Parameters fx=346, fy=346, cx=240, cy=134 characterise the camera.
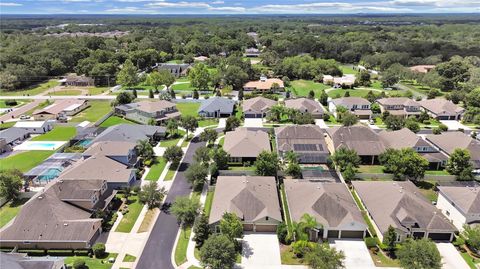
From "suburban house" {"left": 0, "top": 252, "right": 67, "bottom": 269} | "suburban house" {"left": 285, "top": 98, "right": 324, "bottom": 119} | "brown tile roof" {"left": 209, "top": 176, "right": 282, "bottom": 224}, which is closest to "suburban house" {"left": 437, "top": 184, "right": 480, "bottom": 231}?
"brown tile roof" {"left": 209, "top": 176, "right": 282, "bottom": 224}

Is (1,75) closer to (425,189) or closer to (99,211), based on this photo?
(99,211)

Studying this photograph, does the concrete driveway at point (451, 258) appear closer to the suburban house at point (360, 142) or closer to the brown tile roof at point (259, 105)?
the suburban house at point (360, 142)

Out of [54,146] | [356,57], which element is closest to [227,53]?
[356,57]

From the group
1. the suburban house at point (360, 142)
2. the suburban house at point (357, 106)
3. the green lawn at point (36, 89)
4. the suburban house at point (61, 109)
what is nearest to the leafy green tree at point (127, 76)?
the suburban house at point (61, 109)

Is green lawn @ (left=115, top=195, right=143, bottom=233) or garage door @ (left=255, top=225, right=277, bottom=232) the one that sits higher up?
garage door @ (left=255, top=225, right=277, bottom=232)

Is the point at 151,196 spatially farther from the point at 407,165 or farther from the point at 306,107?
the point at 306,107

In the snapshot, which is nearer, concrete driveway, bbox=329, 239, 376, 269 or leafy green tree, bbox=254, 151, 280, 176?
concrete driveway, bbox=329, 239, 376, 269

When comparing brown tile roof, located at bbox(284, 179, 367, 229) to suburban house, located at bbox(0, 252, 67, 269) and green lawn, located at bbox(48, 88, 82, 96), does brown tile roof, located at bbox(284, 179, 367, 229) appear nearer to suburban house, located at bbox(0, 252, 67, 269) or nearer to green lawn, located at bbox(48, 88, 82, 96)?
suburban house, located at bbox(0, 252, 67, 269)
